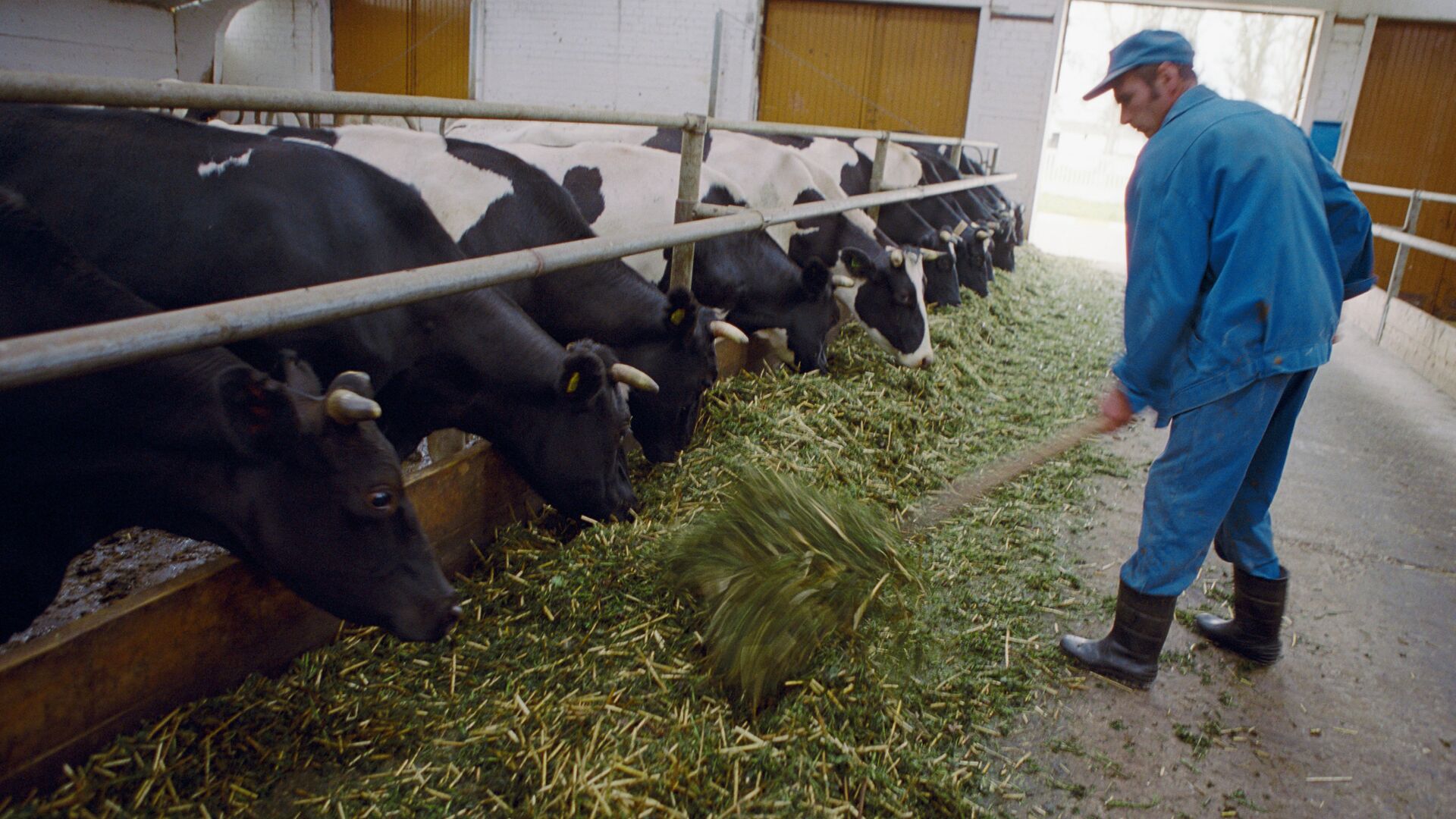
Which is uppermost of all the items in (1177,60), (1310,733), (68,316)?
(1177,60)

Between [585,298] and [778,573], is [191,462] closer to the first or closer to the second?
[778,573]

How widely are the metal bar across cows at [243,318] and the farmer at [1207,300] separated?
171 cm

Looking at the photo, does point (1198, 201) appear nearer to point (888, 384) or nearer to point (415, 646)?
point (415, 646)

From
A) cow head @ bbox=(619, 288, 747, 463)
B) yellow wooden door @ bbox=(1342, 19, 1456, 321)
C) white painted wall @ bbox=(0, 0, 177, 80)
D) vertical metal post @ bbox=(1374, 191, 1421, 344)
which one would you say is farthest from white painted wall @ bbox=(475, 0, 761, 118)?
cow head @ bbox=(619, 288, 747, 463)

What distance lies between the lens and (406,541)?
Answer: 246cm

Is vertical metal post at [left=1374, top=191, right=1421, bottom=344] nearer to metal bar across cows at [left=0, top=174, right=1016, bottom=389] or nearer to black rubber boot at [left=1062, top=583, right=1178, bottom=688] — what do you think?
black rubber boot at [left=1062, top=583, right=1178, bottom=688]

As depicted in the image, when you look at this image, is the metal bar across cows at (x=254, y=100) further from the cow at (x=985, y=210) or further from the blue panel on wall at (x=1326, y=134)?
the blue panel on wall at (x=1326, y=134)

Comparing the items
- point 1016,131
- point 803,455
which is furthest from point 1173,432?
point 1016,131

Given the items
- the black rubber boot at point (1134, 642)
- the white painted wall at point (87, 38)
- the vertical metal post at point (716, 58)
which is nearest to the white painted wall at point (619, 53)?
the vertical metal post at point (716, 58)

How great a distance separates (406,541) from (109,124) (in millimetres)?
2006

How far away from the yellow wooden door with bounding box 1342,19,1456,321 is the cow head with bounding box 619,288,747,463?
14105mm

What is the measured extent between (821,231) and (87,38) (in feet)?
35.3

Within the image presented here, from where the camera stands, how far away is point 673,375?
438 cm

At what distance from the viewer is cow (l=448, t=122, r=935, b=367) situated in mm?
6559
